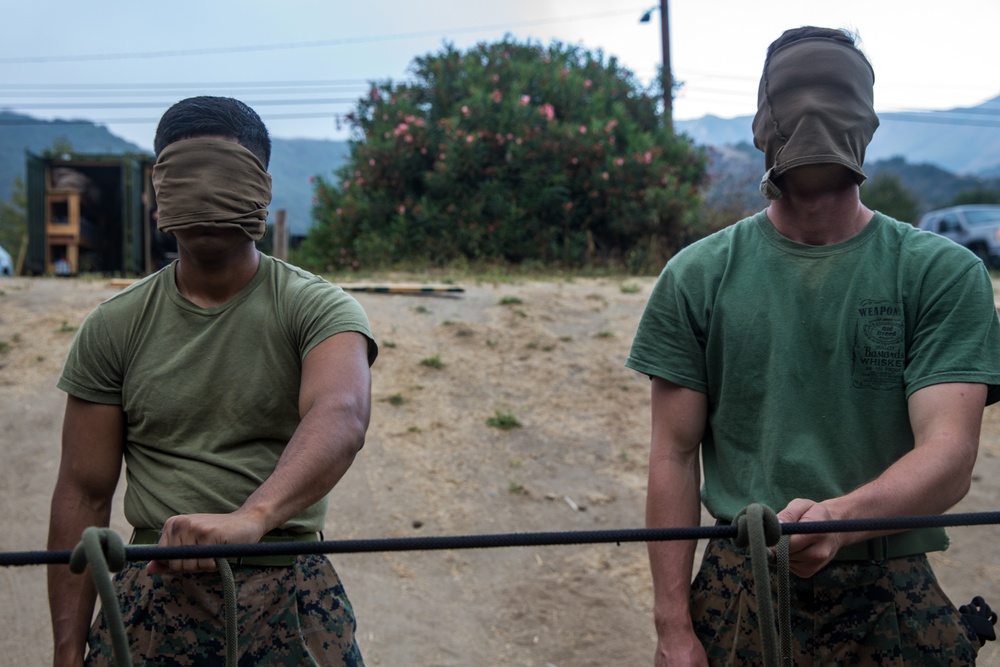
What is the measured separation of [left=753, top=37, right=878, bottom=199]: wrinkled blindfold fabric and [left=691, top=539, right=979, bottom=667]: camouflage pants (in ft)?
2.66

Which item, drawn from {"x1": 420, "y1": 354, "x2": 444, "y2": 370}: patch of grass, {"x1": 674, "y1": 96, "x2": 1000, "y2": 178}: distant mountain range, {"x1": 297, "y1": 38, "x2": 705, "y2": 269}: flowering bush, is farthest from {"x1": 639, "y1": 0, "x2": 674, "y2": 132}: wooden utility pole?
{"x1": 674, "y1": 96, "x2": 1000, "y2": 178}: distant mountain range

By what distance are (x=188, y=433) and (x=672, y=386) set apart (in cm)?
105

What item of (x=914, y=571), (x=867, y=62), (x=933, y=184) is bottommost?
(x=914, y=571)

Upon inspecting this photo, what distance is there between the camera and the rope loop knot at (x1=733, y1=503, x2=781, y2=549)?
1.55 m

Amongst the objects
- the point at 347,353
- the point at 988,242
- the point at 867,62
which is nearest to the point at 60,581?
the point at 347,353

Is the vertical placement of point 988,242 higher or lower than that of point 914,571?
higher

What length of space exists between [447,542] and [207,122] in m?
1.15

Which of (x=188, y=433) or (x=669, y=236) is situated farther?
(x=669, y=236)

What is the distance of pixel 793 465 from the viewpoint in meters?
1.90

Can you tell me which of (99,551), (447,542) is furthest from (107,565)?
(447,542)

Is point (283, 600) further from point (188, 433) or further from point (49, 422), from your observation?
point (49, 422)

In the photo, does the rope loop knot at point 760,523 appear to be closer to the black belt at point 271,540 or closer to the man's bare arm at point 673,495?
the man's bare arm at point 673,495

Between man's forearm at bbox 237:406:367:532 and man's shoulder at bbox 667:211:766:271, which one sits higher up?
man's shoulder at bbox 667:211:766:271

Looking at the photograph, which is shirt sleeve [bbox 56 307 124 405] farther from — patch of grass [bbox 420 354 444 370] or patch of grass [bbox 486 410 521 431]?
patch of grass [bbox 420 354 444 370]
